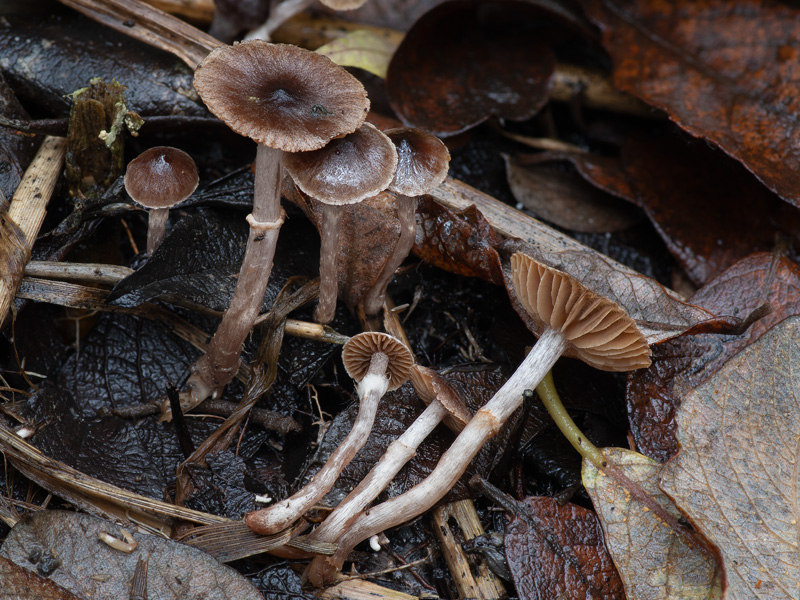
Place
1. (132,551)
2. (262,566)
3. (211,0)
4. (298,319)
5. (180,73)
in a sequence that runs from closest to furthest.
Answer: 1. (132,551)
2. (262,566)
3. (298,319)
4. (180,73)
5. (211,0)

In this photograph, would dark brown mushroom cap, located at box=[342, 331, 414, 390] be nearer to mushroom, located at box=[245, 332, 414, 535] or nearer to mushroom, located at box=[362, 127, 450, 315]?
mushroom, located at box=[245, 332, 414, 535]

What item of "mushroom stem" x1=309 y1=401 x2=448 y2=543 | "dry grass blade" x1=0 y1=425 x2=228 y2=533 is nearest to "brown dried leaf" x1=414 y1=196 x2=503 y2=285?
"mushroom stem" x1=309 y1=401 x2=448 y2=543

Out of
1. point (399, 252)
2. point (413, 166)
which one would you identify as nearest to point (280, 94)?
point (413, 166)

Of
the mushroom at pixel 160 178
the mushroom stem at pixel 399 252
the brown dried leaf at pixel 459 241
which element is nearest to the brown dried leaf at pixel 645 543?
the brown dried leaf at pixel 459 241

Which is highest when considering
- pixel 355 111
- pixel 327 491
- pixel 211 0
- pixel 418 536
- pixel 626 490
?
pixel 355 111

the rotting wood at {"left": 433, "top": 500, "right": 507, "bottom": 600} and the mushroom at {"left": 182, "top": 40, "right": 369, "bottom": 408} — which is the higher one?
the mushroom at {"left": 182, "top": 40, "right": 369, "bottom": 408}

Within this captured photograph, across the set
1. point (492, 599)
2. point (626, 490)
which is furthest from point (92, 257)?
point (626, 490)

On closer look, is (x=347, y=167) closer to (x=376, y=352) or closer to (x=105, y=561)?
(x=376, y=352)

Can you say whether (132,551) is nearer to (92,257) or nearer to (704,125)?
(92,257)
